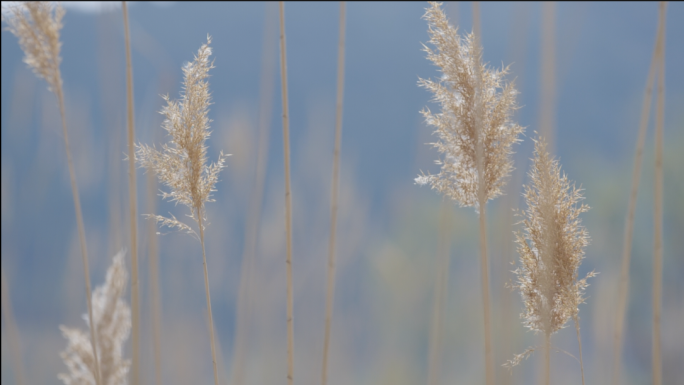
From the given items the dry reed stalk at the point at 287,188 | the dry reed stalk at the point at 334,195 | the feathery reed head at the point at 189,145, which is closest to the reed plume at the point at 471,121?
the dry reed stalk at the point at 334,195

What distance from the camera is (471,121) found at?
3.50 ft

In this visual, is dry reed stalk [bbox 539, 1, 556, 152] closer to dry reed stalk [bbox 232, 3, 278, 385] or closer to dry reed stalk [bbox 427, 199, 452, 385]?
dry reed stalk [bbox 427, 199, 452, 385]

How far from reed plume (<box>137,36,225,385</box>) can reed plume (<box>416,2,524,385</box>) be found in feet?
1.79

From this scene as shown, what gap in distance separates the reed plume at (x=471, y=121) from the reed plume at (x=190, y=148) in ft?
1.79

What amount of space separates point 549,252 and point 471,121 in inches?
13.6

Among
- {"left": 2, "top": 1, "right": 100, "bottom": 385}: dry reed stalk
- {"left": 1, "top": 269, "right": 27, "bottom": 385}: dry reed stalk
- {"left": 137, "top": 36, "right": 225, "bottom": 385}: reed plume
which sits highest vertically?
{"left": 2, "top": 1, "right": 100, "bottom": 385}: dry reed stalk

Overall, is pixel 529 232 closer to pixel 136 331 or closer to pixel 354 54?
pixel 136 331

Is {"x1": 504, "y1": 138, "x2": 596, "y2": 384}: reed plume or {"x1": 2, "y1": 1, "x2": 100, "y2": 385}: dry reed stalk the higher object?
{"x1": 2, "y1": 1, "x2": 100, "y2": 385}: dry reed stalk

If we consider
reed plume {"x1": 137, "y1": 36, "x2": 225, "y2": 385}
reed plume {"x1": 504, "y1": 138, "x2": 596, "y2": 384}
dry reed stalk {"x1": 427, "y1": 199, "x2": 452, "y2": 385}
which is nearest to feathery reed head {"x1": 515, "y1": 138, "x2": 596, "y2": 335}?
reed plume {"x1": 504, "y1": 138, "x2": 596, "y2": 384}

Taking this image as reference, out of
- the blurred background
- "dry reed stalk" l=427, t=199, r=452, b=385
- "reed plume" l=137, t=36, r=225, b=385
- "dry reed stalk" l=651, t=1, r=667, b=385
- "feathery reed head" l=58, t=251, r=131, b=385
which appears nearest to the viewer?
"dry reed stalk" l=651, t=1, r=667, b=385

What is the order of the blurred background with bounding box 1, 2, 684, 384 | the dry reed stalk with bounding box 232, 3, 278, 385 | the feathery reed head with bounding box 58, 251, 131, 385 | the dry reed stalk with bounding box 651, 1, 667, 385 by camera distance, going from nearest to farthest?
the dry reed stalk with bounding box 651, 1, 667, 385, the feathery reed head with bounding box 58, 251, 131, 385, the dry reed stalk with bounding box 232, 3, 278, 385, the blurred background with bounding box 1, 2, 684, 384

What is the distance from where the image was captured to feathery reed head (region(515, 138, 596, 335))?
1044mm

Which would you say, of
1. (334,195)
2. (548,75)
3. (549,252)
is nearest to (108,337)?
(334,195)

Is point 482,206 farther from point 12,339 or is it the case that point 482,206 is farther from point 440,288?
point 12,339
